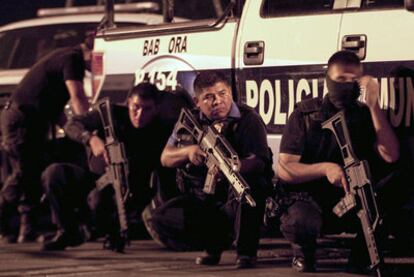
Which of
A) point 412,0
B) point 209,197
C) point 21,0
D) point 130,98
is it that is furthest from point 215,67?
point 21,0

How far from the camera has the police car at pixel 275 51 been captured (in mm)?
7766

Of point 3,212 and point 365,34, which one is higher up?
point 365,34

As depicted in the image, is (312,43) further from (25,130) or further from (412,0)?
(25,130)

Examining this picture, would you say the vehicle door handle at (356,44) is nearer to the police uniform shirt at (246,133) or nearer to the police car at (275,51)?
the police car at (275,51)

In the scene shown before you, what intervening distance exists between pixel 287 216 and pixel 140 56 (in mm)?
2409

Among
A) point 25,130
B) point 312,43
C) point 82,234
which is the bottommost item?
point 82,234

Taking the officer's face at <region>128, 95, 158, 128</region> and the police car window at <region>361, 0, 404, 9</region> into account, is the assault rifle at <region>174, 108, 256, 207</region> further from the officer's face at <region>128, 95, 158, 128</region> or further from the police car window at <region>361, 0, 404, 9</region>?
the police car window at <region>361, 0, 404, 9</region>

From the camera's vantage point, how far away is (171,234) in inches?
323

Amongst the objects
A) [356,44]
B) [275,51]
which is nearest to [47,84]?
[275,51]

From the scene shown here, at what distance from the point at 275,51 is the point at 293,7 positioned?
28 centimetres

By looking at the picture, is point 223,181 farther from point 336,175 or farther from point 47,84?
point 47,84

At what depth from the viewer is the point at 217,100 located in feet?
26.1

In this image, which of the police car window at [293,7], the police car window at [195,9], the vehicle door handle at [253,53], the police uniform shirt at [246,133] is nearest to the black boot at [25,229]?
the vehicle door handle at [253,53]

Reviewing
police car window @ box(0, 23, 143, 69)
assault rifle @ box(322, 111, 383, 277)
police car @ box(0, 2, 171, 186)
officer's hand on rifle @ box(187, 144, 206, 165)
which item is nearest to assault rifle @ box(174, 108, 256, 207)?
officer's hand on rifle @ box(187, 144, 206, 165)
